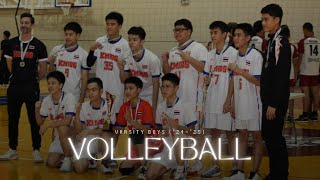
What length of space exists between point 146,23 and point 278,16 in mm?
13917

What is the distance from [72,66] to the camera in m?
7.87

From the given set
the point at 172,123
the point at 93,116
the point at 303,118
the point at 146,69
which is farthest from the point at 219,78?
the point at 303,118

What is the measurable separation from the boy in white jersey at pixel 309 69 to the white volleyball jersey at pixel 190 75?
614cm

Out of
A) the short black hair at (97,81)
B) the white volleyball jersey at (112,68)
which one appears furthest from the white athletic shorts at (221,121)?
the short black hair at (97,81)

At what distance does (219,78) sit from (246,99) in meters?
0.52

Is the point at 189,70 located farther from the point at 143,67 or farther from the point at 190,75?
the point at 143,67

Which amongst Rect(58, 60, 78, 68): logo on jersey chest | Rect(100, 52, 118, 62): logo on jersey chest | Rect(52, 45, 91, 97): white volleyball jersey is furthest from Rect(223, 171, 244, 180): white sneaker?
Rect(58, 60, 78, 68): logo on jersey chest

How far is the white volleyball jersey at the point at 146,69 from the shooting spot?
24.7 ft

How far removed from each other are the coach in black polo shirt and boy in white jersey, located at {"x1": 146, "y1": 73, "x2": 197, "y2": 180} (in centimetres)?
200

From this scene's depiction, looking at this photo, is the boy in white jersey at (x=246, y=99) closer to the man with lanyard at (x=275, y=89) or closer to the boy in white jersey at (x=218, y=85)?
the boy in white jersey at (x=218, y=85)

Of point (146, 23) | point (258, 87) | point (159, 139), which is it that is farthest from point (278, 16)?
point (146, 23)

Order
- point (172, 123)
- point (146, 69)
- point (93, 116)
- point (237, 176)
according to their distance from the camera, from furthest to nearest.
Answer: point (146, 69) < point (93, 116) < point (172, 123) < point (237, 176)

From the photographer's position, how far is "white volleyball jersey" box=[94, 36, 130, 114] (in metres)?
7.71

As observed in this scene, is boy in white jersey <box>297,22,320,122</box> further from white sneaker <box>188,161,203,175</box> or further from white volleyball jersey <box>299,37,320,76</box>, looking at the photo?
white sneaker <box>188,161,203,175</box>
